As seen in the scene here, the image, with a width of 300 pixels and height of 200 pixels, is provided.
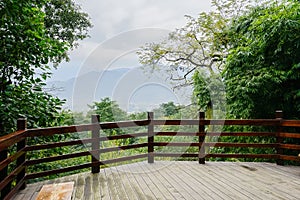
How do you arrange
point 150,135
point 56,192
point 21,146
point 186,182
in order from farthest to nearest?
1. point 150,135
2. point 186,182
3. point 21,146
4. point 56,192

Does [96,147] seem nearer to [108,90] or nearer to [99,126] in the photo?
[99,126]

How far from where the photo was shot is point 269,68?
4926mm

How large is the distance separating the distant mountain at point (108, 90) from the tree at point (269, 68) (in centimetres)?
A: 186

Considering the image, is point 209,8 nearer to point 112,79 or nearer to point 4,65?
point 112,79

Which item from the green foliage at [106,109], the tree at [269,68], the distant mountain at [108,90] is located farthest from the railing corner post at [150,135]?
the tree at [269,68]

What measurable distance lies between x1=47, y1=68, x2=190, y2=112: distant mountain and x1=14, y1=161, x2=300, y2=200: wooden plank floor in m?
1.32

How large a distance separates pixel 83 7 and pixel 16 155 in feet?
19.6

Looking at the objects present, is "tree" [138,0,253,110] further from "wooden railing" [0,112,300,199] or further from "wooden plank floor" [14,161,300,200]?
"wooden plank floor" [14,161,300,200]

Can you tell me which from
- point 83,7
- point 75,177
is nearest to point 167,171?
point 75,177

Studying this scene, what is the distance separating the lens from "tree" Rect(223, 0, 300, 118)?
462 centimetres

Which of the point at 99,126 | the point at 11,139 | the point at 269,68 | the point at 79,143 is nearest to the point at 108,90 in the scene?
the point at 99,126

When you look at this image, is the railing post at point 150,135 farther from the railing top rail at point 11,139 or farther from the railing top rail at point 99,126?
the railing top rail at point 11,139

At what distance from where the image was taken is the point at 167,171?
4.02 meters

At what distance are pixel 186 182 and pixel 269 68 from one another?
2.98 meters
